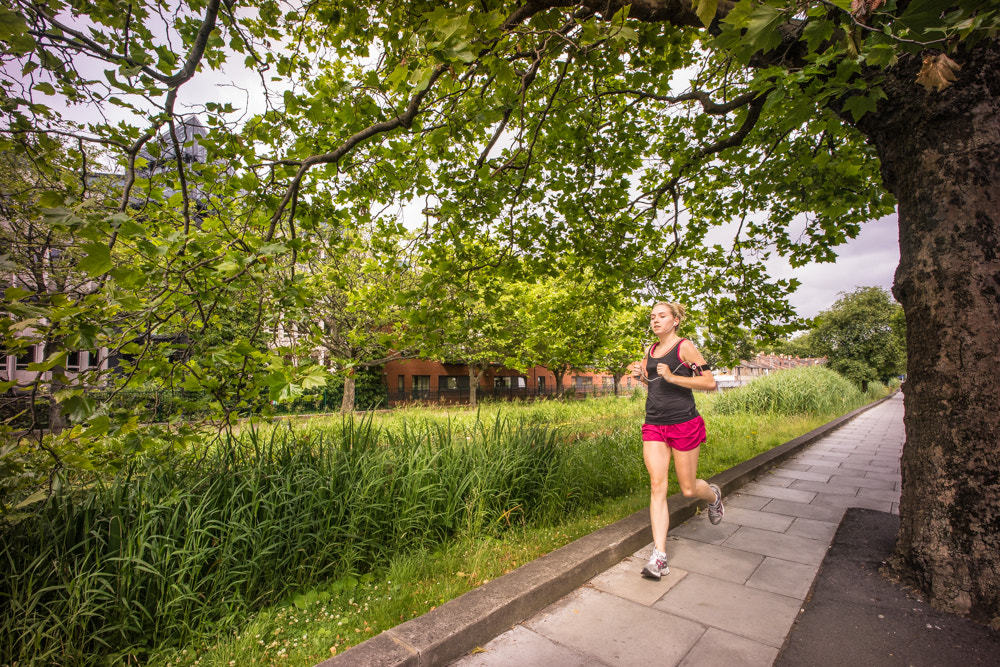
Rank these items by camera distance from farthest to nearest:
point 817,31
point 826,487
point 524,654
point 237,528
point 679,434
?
1. point 826,487
2. point 679,434
3. point 237,528
4. point 524,654
5. point 817,31

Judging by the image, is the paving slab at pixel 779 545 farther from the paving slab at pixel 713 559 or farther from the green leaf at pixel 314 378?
the green leaf at pixel 314 378

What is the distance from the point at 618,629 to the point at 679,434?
1.52m

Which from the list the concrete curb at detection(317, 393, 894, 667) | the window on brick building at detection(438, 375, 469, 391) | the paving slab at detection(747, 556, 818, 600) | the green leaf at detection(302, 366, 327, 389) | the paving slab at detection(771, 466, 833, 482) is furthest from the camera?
the window on brick building at detection(438, 375, 469, 391)

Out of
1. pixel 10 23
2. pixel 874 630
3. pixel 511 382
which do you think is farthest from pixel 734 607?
pixel 511 382

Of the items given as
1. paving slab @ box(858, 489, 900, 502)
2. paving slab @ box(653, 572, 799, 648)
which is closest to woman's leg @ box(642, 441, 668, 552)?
paving slab @ box(653, 572, 799, 648)

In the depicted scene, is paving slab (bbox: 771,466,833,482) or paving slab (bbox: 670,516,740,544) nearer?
paving slab (bbox: 670,516,740,544)

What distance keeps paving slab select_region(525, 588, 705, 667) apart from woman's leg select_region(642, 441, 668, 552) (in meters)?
0.60

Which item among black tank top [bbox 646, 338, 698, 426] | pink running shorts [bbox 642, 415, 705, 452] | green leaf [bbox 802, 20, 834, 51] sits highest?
green leaf [bbox 802, 20, 834, 51]

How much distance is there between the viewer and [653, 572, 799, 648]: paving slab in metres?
2.68

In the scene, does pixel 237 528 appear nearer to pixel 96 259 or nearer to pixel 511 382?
pixel 96 259

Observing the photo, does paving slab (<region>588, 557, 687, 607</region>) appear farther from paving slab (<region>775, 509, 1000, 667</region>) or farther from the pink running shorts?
the pink running shorts

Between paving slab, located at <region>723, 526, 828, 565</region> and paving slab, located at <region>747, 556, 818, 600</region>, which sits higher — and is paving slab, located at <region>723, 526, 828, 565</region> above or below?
below

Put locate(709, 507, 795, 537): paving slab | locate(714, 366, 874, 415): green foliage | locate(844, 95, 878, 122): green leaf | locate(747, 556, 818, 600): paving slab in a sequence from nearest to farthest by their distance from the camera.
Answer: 1. locate(844, 95, 878, 122): green leaf
2. locate(747, 556, 818, 600): paving slab
3. locate(709, 507, 795, 537): paving slab
4. locate(714, 366, 874, 415): green foliage

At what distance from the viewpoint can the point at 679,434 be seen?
3529 millimetres
